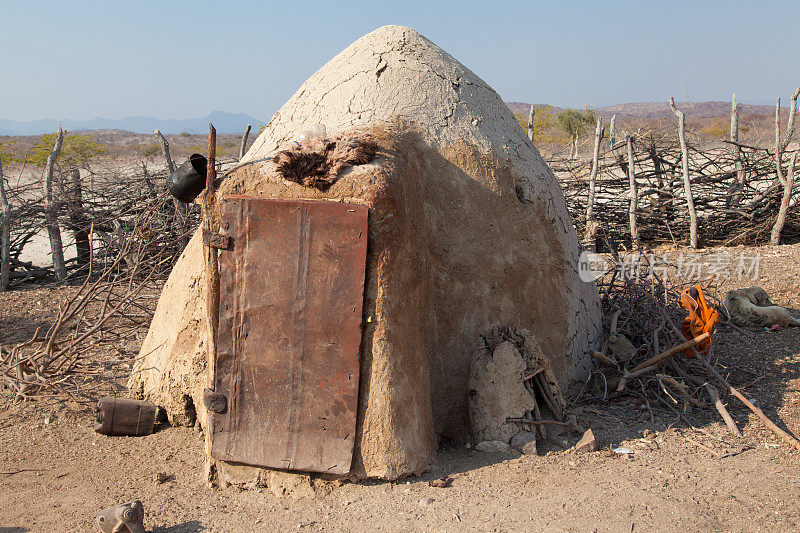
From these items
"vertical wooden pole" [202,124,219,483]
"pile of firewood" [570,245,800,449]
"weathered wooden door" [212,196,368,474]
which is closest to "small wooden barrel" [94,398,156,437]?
"vertical wooden pole" [202,124,219,483]

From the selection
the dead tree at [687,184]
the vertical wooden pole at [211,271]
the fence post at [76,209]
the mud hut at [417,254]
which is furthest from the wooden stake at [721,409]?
the fence post at [76,209]

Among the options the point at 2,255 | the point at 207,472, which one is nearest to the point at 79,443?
the point at 207,472

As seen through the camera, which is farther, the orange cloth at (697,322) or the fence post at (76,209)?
the fence post at (76,209)

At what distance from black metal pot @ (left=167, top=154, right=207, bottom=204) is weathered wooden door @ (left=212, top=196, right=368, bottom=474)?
0.41 m

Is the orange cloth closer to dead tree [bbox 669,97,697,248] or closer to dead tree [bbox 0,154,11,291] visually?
dead tree [bbox 669,97,697,248]

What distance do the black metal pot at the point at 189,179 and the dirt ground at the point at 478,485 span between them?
5.30 ft

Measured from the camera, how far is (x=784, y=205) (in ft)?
30.0

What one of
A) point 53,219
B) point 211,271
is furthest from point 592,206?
point 53,219

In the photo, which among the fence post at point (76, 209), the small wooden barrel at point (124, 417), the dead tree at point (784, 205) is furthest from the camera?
the dead tree at point (784, 205)

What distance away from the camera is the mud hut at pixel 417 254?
308 cm

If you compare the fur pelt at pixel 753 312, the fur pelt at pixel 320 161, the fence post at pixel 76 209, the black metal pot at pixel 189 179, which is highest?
the fur pelt at pixel 320 161

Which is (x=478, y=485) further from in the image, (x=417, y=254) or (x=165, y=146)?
(x=165, y=146)

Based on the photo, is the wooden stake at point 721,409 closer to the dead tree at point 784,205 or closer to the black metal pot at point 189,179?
the black metal pot at point 189,179

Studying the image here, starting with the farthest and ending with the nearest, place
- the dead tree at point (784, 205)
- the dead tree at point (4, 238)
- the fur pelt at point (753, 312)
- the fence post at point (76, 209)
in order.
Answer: the dead tree at point (784, 205) < the fence post at point (76, 209) < the dead tree at point (4, 238) < the fur pelt at point (753, 312)
